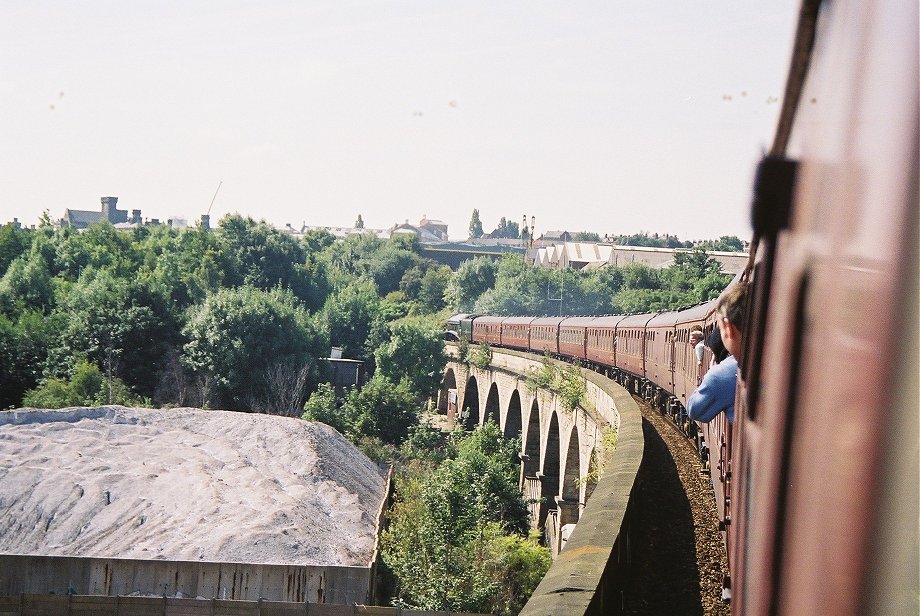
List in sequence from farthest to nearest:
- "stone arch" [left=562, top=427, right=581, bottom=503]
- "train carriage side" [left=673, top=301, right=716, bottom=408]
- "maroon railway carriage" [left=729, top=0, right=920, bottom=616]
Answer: "stone arch" [left=562, top=427, right=581, bottom=503]
"train carriage side" [left=673, top=301, right=716, bottom=408]
"maroon railway carriage" [left=729, top=0, right=920, bottom=616]

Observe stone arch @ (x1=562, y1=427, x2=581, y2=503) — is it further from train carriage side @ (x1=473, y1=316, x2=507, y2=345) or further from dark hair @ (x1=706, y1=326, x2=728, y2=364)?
train carriage side @ (x1=473, y1=316, x2=507, y2=345)

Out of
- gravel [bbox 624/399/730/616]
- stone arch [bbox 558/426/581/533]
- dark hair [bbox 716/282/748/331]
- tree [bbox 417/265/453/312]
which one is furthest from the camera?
tree [bbox 417/265/453/312]

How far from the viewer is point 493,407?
1586 inches

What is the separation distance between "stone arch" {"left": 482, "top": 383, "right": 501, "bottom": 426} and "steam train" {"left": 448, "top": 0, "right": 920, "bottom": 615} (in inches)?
1441

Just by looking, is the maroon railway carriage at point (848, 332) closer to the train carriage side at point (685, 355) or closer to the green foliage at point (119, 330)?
the train carriage side at point (685, 355)

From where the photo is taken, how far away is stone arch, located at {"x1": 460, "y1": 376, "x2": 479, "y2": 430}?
4369 cm

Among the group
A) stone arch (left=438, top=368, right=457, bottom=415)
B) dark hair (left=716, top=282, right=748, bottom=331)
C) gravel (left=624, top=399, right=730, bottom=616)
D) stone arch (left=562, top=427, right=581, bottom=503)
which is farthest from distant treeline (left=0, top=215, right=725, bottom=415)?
dark hair (left=716, top=282, right=748, bottom=331)

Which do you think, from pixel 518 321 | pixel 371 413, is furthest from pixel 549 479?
pixel 518 321

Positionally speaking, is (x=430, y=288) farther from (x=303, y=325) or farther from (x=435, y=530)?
(x=435, y=530)

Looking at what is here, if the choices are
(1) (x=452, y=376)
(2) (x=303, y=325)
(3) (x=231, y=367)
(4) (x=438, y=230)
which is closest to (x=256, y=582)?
(3) (x=231, y=367)

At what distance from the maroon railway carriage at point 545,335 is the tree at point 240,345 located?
12192 millimetres

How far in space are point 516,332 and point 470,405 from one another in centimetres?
840

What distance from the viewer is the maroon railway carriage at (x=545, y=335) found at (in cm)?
3167

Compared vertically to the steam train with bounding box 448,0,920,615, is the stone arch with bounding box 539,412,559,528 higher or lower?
lower
